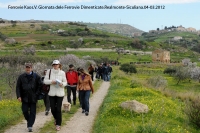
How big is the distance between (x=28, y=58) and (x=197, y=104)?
45.6 m

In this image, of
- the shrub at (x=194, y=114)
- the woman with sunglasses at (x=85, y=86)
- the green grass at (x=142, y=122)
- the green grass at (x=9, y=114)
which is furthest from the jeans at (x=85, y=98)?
the shrub at (x=194, y=114)

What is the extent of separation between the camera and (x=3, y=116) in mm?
11398

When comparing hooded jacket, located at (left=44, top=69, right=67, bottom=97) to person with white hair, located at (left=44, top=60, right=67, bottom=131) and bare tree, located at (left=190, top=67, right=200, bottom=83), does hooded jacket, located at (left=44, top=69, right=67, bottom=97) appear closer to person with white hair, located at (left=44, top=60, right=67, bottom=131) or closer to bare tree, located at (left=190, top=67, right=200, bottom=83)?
person with white hair, located at (left=44, top=60, right=67, bottom=131)

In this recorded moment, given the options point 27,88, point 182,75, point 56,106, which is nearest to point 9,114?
point 56,106

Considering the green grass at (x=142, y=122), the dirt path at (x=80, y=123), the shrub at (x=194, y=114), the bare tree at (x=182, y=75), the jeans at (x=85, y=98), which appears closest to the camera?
the green grass at (x=142, y=122)

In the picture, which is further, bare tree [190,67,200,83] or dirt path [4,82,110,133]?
bare tree [190,67,200,83]

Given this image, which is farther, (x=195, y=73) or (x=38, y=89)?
(x=195, y=73)

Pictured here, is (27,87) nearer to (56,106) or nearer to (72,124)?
(56,106)

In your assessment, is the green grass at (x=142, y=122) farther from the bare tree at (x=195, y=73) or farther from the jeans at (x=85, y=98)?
the bare tree at (x=195, y=73)

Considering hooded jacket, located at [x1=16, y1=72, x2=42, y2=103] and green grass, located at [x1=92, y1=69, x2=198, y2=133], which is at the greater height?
hooded jacket, located at [x1=16, y1=72, x2=42, y2=103]

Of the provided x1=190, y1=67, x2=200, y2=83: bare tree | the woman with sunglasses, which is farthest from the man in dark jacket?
x1=190, y1=67, x2=200, y2=83: bare tree

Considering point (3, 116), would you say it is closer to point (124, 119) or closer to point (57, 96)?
point (57, 96)

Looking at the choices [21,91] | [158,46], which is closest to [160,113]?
[21,91]

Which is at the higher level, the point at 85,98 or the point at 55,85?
the point at 55,85
